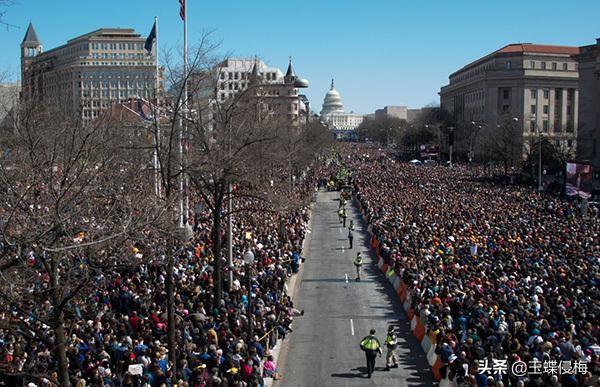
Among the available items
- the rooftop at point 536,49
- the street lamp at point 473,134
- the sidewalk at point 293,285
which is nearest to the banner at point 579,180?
the sidewalk at point 293,285

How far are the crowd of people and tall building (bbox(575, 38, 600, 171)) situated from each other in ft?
121

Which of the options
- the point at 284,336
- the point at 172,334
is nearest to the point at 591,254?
the point at 284,336

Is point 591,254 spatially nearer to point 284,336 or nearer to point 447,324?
point 447,324

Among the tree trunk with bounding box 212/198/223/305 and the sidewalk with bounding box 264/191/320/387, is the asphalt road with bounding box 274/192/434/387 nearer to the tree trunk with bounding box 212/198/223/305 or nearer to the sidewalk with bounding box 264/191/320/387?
the sidewalk with bounding box 264/191/320/387

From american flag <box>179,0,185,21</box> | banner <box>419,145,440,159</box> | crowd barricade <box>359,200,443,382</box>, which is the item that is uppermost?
american flag <box>179,0,185,21</box>

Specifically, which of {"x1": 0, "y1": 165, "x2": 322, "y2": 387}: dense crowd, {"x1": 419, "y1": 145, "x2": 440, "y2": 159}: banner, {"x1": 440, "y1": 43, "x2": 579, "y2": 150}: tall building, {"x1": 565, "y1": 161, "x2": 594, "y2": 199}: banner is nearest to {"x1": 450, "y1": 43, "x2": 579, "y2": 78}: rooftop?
{"x1": 440, "y1": 43, "x2": 579, "y2": 150}: tall building

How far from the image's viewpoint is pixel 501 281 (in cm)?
2283

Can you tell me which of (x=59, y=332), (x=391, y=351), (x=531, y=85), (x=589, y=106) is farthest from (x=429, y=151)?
(x=59, y=332)

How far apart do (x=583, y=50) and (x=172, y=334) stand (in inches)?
3347

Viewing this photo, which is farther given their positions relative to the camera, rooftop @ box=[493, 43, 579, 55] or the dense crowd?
rooftop @ box=[493, 43, 579, 55]

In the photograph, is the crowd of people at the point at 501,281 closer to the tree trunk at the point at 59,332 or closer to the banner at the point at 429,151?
the tree trunk at the point at 59,332

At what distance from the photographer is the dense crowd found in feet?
46.8

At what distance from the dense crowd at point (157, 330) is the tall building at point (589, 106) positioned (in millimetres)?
61814

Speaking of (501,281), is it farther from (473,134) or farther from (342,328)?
(473,134)
